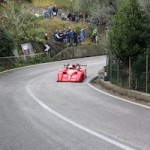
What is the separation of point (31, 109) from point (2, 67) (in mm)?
20136

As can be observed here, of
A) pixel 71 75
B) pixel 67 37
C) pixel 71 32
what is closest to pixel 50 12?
pixel 67 37

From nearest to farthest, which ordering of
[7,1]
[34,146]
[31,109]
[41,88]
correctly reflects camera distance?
[34,146] < [31,109] < [41,88] < [7,1]

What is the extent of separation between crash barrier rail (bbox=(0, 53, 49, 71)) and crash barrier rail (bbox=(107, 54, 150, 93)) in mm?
13648

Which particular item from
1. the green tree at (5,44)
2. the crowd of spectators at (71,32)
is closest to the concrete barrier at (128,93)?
the green tree at (5,44)

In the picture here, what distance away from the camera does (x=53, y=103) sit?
16203 mm

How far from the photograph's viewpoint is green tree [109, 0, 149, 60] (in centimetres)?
1939

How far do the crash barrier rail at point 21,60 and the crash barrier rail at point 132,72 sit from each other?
1365cm

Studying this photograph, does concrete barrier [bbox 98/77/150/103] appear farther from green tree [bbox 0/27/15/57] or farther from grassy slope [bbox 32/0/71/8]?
grassy slope [bbox 32/0/71/8]

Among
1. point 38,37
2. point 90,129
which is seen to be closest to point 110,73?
point 90,129

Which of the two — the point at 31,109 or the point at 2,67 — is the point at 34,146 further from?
the point at 2,67

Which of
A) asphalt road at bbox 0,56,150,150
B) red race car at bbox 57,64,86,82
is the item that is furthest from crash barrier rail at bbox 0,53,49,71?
asphalt road at bbox 0,56,150,150

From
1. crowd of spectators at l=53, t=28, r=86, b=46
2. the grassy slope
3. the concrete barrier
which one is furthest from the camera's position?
the grassy slope

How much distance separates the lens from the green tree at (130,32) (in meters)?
19.4

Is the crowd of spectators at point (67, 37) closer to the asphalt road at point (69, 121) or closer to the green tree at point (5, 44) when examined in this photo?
the green tree at point (5, 44)
